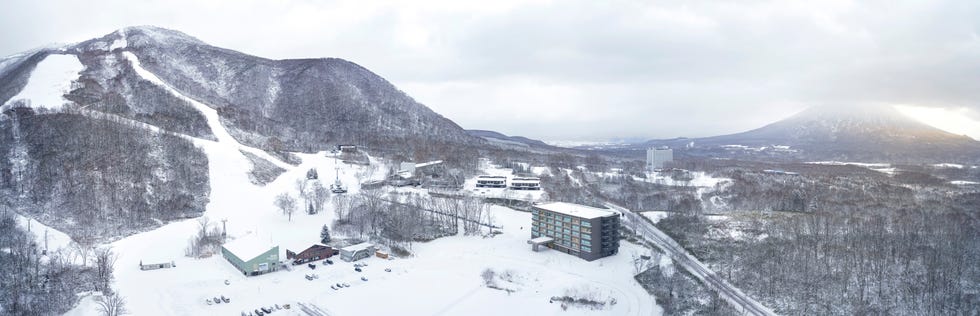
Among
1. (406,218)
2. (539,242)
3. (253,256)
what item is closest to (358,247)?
(406,218)

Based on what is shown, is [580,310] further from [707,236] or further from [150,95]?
[150,95]

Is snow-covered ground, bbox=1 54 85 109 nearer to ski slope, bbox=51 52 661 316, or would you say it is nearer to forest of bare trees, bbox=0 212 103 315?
ski slope, bbox=51 52 661 316

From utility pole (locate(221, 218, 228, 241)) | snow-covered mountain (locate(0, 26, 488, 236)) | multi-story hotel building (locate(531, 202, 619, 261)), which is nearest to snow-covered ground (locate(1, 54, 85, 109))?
snow-covered mountain (locate(0, 26, 488, 236))

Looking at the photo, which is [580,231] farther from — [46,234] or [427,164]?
[46,234]

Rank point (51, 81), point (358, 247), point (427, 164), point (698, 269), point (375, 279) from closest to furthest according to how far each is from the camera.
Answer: point (375, 279), point (698, 269), point (358, 247), point (427, 164), point (51, 81)

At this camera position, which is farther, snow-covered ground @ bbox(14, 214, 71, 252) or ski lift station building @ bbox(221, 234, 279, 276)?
snow-covered ground @ bbox(14, 214, 71, 252)
